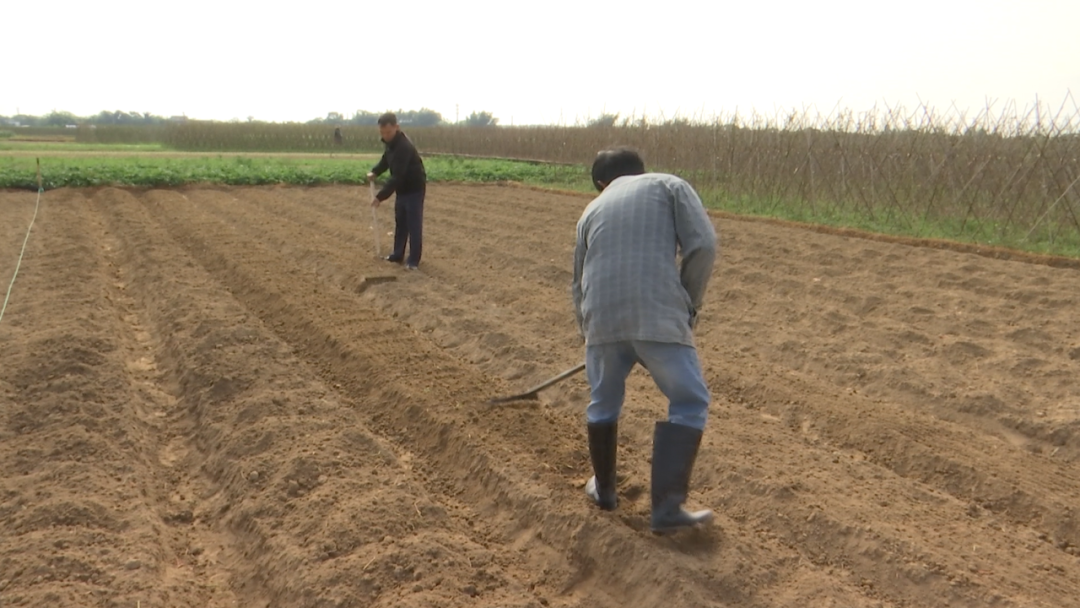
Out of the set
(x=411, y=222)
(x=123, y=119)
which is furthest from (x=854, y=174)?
(x=123, y=119)

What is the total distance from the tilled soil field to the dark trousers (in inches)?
18.1

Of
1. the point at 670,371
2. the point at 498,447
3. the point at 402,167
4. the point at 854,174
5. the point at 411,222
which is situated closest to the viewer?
the point at 670,371

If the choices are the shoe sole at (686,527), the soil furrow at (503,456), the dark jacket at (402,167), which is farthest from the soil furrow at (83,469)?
the dark jacket at (402,167)

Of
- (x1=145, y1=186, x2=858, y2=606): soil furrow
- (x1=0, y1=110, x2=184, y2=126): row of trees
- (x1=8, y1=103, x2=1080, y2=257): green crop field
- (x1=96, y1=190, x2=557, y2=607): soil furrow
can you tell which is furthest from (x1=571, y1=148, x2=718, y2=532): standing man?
(x1=0, y1=110, x2=184, y2=126): row of trees

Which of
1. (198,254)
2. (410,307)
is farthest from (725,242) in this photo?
(198,254)

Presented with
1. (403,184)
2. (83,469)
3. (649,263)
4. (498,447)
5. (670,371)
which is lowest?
(83,469)

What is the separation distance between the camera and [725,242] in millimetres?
11305

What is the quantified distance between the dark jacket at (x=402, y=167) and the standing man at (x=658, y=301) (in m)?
5.80

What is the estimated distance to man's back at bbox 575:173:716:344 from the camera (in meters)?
3.35

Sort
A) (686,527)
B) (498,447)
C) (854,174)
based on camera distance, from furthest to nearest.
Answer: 1. (854,174)
2. (498,447)
3. (686,527)

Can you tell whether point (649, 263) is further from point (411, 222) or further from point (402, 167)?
point (411, 222)

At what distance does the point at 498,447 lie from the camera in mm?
4516

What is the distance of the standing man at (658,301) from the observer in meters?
3.35

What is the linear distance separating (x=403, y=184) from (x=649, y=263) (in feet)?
20.3
